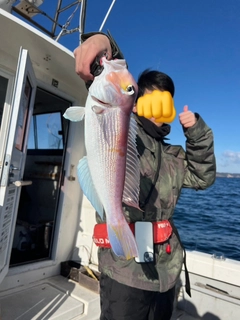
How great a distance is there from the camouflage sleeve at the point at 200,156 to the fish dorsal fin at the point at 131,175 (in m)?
0.53

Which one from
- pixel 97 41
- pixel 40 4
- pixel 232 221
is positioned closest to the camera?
Answer: pixel 97 41

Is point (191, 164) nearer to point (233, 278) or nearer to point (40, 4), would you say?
point (233, 278)

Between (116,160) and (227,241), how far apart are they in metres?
8.61

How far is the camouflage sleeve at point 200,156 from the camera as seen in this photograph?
172 centimetres

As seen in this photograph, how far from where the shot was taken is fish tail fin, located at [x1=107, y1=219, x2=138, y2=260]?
1.24 m

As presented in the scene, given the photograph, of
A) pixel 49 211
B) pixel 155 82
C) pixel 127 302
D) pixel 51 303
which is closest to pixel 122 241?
pixel 127 302

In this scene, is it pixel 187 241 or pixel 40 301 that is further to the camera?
pixel 187 241

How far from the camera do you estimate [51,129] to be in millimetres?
4449

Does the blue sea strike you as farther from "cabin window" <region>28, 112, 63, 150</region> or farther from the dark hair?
the dark hair

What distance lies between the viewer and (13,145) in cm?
233

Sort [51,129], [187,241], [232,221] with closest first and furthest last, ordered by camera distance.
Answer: [51,129] < [187,241] < [232,221]

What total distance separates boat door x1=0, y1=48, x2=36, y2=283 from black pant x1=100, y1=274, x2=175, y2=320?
4.04 ft

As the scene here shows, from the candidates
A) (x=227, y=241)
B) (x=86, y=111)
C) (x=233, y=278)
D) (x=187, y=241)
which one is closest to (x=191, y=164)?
(x=86, y=111)

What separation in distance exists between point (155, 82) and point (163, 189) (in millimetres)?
815
